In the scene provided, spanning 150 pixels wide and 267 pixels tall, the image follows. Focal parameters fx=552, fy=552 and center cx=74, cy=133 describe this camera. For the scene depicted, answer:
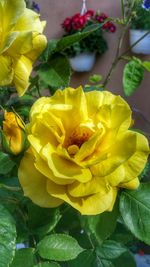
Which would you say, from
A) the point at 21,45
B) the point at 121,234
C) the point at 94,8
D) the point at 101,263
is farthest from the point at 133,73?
the point at 94,8

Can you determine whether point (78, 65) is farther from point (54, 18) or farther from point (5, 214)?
point (5, 214)

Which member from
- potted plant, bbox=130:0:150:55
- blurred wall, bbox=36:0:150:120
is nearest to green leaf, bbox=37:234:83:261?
potted plant, bbox=130:0:150:55

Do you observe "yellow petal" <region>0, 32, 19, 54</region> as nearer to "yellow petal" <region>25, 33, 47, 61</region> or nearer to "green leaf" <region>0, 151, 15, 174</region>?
"yellow petal" <region>25, 33, 47, 61</region>

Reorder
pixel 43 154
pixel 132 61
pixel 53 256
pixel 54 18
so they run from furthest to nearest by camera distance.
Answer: pixel 54 18, pixel 132 61, pixel 53 256, pixel 43 154

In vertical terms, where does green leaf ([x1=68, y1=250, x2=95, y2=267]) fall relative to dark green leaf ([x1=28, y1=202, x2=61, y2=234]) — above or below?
below

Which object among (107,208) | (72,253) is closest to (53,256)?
(72,253)

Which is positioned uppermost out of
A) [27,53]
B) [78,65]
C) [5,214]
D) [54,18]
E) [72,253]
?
[27,53]

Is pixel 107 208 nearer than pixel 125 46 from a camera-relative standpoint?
Yes
